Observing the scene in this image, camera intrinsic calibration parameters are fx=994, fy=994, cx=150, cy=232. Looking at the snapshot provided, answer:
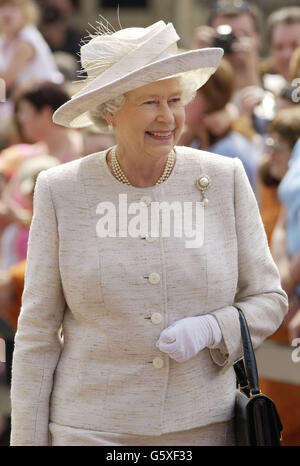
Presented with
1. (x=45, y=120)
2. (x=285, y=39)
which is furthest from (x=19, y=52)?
(x=285, y=39)

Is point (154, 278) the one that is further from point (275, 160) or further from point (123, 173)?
point (275, 160)

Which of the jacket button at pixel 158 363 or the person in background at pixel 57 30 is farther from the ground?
the jacket button at pixel 158 363

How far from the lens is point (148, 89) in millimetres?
2744

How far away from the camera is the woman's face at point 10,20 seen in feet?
23.0

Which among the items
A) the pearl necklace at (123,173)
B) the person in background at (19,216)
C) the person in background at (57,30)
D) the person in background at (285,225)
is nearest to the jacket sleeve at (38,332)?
the pearl necklace at (123,173)

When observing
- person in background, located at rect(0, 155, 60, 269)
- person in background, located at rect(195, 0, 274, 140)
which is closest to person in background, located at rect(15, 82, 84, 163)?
person in background, located at rect(0, 155, 60, 269)

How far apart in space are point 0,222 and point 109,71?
8.48 feet

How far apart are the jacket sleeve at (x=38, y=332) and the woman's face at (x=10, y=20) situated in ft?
14.5

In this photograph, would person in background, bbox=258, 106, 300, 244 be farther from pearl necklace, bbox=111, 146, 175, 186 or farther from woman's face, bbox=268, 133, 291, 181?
pearl necklace, bbox=111, 146, 175, 186

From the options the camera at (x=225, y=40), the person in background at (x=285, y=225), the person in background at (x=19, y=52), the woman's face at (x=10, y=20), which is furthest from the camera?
the woman's face at (x=10, y=20)

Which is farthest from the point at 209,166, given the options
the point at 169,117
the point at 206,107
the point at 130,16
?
the point at 130,16

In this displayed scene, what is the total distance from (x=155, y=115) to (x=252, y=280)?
0.55 m

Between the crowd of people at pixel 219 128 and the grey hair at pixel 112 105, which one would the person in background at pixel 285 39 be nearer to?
the crowd of people at pixel 219 128
